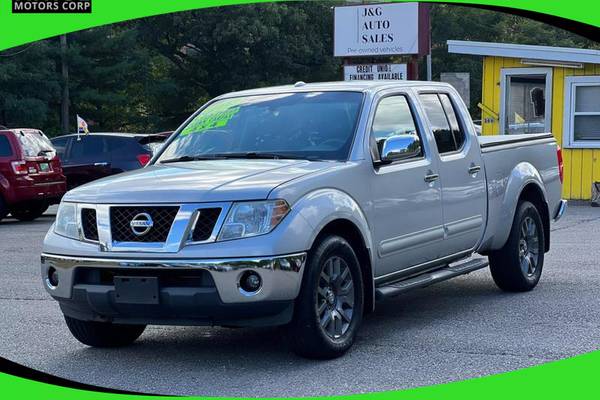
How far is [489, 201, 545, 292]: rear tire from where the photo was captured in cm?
897

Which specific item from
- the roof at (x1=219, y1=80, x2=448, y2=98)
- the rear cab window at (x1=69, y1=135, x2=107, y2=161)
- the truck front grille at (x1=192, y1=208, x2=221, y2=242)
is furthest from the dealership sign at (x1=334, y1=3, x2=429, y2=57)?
the truck front grille at (x1=192, y1=208, x2=221, y2=242)

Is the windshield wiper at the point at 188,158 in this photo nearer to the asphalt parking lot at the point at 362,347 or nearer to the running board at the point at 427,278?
the asphalt parking lot at the point at 362,347

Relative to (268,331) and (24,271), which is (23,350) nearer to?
(268,331)

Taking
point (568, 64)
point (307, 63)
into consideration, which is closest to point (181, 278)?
point (568, 64)

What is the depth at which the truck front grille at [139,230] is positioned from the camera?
20.4 feet

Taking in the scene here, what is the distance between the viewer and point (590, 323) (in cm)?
762

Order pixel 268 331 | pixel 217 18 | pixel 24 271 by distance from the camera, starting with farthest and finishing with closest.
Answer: pixel 217 18 → pixel 24 271 → pixel 268 331

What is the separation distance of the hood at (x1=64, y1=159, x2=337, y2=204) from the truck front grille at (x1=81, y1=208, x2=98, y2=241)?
0.07 m

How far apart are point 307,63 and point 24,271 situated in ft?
129

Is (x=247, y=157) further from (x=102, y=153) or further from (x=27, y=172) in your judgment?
(x=102, y=153)

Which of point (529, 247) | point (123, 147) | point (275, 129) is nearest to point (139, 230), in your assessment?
point (275, 129)

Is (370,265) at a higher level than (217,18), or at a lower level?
lower

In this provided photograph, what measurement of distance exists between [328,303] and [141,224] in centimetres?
131

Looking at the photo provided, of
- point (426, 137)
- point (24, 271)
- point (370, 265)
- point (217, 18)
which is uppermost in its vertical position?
point (217, 18)
